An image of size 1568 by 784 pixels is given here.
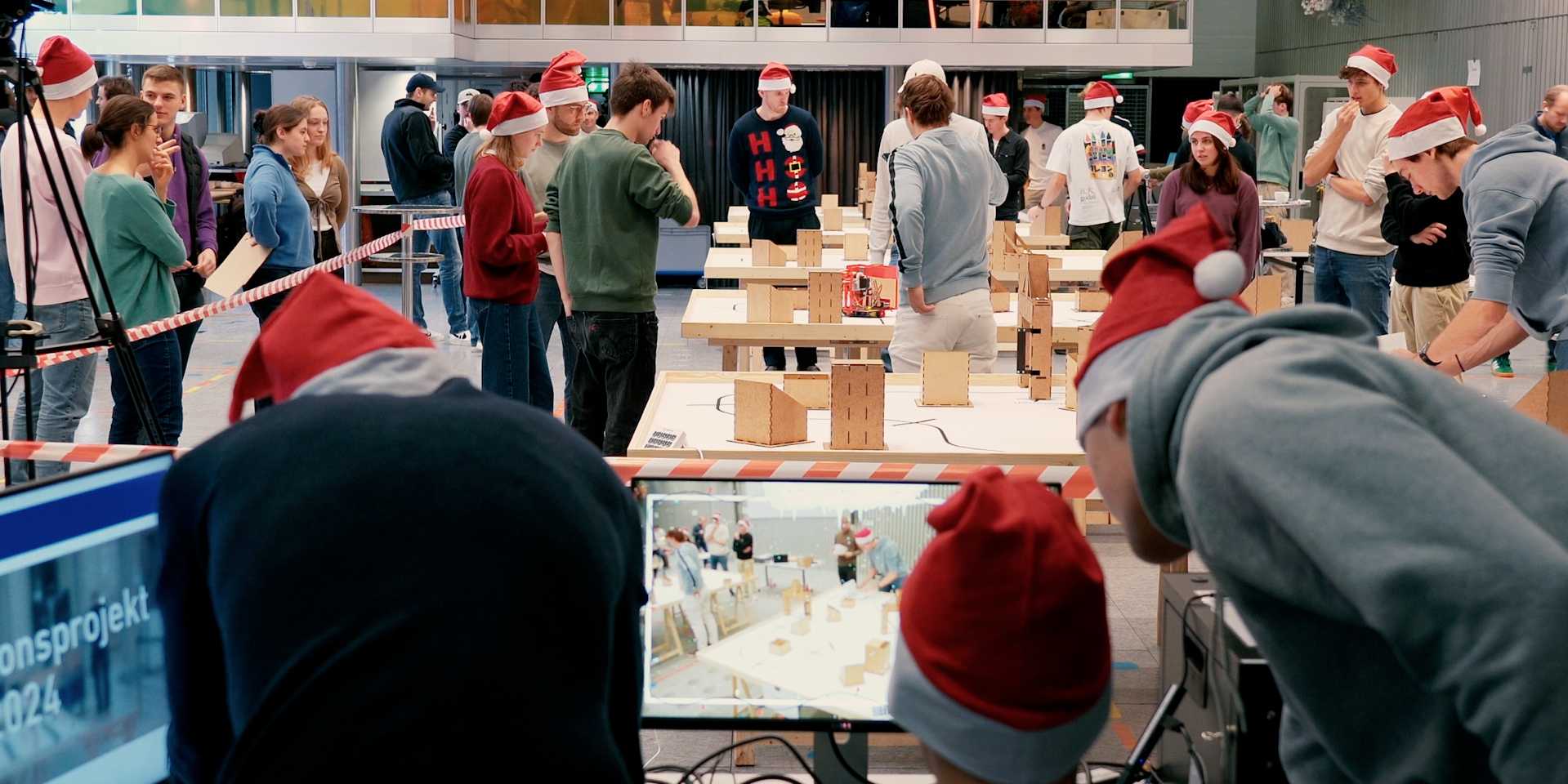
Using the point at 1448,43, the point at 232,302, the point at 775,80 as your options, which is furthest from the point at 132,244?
the point at 1448,43

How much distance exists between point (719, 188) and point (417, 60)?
10.3 ft

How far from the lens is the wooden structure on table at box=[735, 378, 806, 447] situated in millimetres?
3883

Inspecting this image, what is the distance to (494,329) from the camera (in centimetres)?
577

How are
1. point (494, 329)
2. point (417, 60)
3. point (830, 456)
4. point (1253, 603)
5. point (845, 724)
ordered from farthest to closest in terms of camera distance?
point (417, 60)
point (494, 329)
point (830, 456)
point (845, 724)
point (1253, 603)

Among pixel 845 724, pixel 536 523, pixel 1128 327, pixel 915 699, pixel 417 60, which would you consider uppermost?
pixel 417 60

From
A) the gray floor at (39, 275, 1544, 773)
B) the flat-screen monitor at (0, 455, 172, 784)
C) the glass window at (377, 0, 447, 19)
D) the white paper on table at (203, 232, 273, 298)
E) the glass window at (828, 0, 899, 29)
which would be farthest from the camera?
the glass window at (828, 0, 899, 29)

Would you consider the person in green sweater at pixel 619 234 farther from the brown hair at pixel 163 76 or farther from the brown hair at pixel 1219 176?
the brown hair at pixel 1219 176

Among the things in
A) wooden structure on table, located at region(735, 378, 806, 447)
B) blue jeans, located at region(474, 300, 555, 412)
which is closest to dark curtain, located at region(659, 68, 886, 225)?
blue jeans, located at region(474, 300, 555, 412)

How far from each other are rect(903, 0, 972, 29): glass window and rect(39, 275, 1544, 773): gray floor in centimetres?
347

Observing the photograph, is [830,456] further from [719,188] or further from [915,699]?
[719,188]

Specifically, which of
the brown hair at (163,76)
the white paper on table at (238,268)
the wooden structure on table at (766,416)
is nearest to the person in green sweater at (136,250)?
the white paper on table at (238,268)

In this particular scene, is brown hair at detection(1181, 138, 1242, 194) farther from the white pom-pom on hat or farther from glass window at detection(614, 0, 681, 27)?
glass window at detection(614, 0, 681, 27)

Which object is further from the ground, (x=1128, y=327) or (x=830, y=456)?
(x=1128, y=327)

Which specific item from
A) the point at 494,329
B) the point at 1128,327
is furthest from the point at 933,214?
the point at 1128,327
